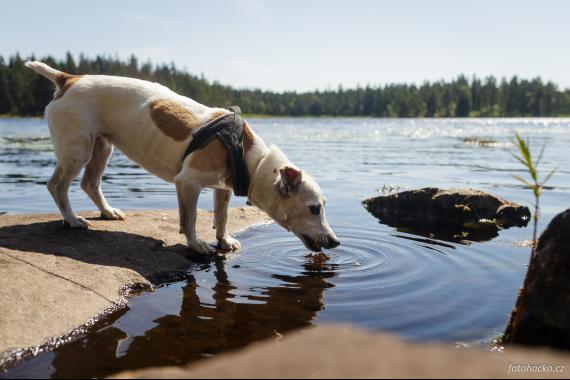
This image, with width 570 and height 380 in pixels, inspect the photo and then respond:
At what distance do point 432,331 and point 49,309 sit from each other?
3.33 m

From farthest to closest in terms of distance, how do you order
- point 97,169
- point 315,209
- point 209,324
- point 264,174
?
point 97,169 < point 264,174 < point 315,209 < point 209,324

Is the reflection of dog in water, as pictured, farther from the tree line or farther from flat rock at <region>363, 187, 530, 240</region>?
the tree line

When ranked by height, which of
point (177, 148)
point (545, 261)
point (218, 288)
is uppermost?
point (177, 148)

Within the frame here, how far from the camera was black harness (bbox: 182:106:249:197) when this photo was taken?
21.3 feet

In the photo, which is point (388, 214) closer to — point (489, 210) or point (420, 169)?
point (489, 210)

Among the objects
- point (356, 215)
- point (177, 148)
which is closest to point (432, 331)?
point (177, 148)

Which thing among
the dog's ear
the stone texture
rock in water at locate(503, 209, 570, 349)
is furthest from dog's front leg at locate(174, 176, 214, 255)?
the stone texture

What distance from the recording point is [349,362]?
1862 millimetres

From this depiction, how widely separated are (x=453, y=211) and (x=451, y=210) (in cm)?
5

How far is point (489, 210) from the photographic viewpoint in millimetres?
9695

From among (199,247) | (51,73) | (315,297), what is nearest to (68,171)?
(51,73)

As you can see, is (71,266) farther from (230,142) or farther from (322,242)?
(322,242)

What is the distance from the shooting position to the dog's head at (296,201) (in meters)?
6.34

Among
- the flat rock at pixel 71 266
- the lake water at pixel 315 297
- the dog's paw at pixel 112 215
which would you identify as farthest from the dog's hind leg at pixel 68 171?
the lake water at pixel 315 297
